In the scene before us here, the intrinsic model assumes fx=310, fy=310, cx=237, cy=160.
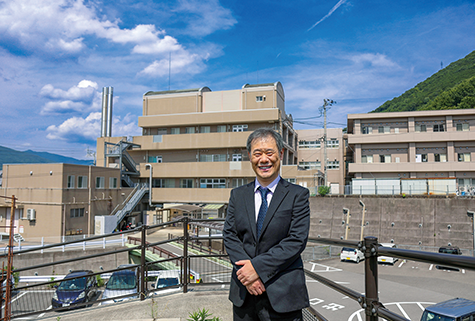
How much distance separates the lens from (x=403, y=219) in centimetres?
2658

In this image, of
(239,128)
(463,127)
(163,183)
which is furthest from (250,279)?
(463,127)

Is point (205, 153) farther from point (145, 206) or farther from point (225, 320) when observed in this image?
point (225, 320)

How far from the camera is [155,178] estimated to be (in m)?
38.2

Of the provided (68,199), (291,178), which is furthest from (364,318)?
(291,178)

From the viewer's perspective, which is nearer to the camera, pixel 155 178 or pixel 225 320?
pixel 225 320

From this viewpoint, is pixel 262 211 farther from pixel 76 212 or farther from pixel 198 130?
pixel 198 130

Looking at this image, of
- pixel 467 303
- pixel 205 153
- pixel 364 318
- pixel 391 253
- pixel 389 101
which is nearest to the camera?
pixel 467 303

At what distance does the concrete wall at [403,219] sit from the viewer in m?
24.7

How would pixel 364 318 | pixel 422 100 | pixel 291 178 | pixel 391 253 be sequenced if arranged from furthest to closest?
1. pixel 422 100
2. pixel 291 178
3. pixel 364 318
4. pixel 391 253

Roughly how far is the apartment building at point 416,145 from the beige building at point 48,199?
29595 mm

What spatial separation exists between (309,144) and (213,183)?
20.4 metres

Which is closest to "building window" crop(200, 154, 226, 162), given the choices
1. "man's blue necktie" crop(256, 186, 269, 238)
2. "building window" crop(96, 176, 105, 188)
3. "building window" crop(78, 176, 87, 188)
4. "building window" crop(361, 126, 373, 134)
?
"building window" crop(96, 176, 105, 188)

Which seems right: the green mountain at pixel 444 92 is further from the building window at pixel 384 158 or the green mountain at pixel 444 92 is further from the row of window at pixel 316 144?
the building window at pixel 384 158

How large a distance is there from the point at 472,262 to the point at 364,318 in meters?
0.90
